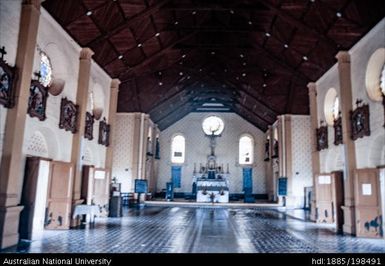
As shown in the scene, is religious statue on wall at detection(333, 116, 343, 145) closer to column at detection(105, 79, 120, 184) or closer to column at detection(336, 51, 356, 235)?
column at detection(336, 51, 356, 235)

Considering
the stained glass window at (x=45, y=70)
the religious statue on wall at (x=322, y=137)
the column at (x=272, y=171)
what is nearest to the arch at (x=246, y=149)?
the column at (x=272, y=171)

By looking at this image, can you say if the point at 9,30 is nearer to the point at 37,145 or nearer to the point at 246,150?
the point at 37,145

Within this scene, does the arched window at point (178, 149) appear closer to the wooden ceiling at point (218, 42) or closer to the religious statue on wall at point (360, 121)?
the wooden ceiling at point (218, 42)

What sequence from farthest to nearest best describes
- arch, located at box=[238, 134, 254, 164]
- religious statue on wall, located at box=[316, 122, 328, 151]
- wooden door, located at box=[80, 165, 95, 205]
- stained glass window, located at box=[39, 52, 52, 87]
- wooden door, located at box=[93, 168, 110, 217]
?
arch, located at box=[238, 134, 254, 164], religious statue on wall, located at box=[316, 122, 328, 151], wooden door, located at box=[93, 168, 110, 217], wooden door, located at box=[80, 165, 95, 205], stained glass window, located at box=[39, 52, 52, 87]

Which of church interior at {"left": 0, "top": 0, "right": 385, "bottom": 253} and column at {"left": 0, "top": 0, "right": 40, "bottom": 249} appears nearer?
column at {"left": 0, "top": 0, "right": 40, "bottom": 249}

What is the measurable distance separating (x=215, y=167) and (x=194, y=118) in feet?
14.4

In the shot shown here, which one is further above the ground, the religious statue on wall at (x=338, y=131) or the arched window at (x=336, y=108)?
the arched window at (x=336, y=108)

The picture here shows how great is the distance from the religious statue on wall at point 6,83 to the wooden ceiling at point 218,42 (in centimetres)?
235

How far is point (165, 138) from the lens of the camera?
26.0 metres

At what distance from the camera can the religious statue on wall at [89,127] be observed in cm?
1145

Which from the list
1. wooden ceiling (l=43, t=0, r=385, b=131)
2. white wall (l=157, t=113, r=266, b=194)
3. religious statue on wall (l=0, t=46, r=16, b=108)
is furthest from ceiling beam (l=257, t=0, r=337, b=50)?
white wall (l=157, t=113, r=266, b=194)

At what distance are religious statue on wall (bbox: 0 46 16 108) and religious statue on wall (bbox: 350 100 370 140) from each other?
9.13 m

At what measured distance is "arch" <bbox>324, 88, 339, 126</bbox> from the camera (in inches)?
495

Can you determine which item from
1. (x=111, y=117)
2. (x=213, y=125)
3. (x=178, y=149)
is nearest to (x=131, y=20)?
(x=111, y=117)
